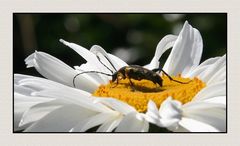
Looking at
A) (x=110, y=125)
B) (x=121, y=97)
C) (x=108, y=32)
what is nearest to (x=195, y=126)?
(x=110, y=125)

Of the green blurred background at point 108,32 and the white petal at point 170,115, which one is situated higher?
the green blurred background at point 108,32

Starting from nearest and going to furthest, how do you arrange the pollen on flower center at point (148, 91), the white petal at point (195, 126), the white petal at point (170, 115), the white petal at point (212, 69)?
the white petal at point (170, 115) → the white petal at point (195, 126) → the pollen on flower center at point (148, 91) → the white petal at point (212, 69)

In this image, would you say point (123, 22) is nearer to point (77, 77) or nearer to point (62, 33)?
point (62, 33)

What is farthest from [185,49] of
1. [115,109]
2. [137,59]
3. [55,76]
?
[137,59]

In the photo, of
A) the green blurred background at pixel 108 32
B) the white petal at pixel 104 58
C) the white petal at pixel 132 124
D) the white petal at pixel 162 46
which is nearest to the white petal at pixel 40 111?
the white petal at pixel 132 124

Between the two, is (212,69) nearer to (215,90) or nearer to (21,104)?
(215,90)

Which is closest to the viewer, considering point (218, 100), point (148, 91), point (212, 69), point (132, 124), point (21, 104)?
point (132, 124)

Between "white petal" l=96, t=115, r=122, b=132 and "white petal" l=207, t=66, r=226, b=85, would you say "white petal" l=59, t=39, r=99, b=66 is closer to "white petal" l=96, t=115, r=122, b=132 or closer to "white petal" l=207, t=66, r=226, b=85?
"white petal" l=207, t=66, r=226, b=85

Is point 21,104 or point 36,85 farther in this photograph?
point 36,85

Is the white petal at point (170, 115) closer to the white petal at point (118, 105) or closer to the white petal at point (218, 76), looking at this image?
the white petal at point (118, 105)
